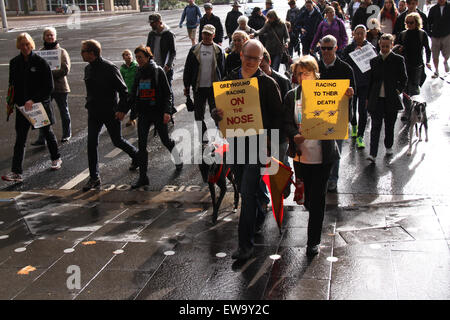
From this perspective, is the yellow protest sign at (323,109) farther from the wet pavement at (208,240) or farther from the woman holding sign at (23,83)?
the woman holding sign at (23,83)

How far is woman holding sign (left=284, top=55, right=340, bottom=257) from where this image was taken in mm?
5082

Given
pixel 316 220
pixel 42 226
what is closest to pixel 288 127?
pixel 316 220

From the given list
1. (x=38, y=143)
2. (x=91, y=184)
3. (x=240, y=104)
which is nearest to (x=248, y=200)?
(x=240, y=104)

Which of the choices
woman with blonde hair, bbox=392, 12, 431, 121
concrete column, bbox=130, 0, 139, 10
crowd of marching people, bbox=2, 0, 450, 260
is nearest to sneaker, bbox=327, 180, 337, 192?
crowd of marching people, bbox=2, 0, 450, 260

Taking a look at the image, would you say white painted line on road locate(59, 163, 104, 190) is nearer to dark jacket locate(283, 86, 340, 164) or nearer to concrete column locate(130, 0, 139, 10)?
dark jacket locate(283, 86, 340, 164)

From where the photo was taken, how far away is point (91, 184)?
7.75 metres

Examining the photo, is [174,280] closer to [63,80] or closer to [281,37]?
[63,80]

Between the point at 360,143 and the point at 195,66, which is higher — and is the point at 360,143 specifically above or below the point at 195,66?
below

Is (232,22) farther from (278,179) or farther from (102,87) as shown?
(278,179)

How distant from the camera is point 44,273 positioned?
5113 millimetres

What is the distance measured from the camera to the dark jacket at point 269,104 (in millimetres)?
5059

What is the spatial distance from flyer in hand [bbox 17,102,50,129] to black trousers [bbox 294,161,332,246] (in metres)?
4.55

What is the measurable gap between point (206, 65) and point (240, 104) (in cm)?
403

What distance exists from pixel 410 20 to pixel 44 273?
315 inches
